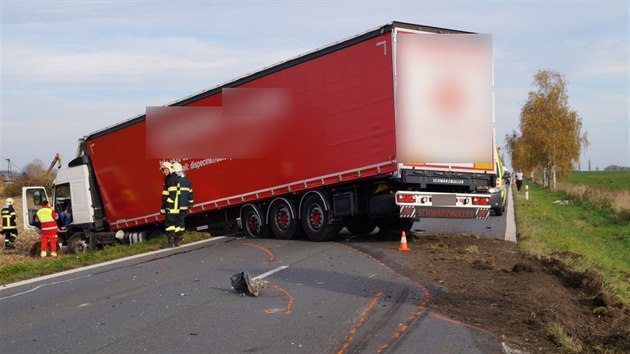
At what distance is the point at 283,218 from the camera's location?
14086mm

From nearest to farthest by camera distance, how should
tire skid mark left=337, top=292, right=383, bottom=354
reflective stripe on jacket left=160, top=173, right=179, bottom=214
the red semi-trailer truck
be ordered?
tire skid mark left=337, top=292, right=383, bottom=354 < the red semi-trailer truck < reflective stripe on jacket left=160, top=173, right=179, bottom=214

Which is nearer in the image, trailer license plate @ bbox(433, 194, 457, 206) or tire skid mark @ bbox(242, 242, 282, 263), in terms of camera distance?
tire skid mark @ bbox(242, 242, 282, 263)

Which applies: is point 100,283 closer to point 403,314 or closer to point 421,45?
point 403,314

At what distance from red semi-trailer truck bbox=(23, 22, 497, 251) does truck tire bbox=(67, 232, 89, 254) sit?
2956mm

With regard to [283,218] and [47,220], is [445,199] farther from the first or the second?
[47,220]

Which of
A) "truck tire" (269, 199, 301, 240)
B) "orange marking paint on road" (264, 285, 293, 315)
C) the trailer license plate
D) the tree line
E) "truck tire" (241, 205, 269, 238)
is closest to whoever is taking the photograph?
"orange marking paint on road" (264, 285, 293, 315)

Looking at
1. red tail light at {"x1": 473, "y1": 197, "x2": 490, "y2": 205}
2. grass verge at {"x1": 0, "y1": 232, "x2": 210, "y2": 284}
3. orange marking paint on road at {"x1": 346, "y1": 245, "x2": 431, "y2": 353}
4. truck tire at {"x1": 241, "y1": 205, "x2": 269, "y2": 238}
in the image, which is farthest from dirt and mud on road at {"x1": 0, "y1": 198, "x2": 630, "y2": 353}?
grass verge at {"x1": 0, "y1": 232, "x2": 210, "y2": 284}

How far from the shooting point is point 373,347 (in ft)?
17.4

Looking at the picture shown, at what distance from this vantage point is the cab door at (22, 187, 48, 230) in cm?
1789

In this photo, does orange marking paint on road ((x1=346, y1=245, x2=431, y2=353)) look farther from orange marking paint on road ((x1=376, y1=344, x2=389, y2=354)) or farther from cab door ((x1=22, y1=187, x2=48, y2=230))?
cab door ((x1=22, y1=187, x2=48, y2=230))

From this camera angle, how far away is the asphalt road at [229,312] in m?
5.52

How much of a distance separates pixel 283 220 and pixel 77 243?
22.4 feet

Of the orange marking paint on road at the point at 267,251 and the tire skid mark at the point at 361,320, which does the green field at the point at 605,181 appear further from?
the tire skid mark at the point at 361,320

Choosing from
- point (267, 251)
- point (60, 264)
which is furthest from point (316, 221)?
Result: point (60, 264)
